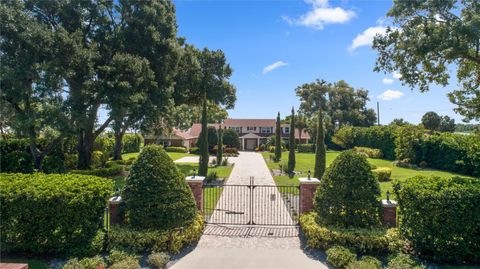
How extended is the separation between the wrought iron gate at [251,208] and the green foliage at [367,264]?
11.2 feet

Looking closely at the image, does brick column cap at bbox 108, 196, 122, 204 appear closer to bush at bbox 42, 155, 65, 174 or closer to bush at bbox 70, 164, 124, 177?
bush at bbox 70, 164, 124, 177

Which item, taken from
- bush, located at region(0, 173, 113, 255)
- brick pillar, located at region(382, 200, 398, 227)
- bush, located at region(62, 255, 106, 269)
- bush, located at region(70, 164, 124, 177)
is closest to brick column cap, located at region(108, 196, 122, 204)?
bush, located at region(0, 173, 113, 255)

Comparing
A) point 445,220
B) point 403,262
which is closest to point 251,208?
point 403,262

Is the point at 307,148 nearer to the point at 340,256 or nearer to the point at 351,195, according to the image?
the point at 351,195

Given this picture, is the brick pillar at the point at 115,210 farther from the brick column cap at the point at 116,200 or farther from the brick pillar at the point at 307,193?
the brick pillar at the point at 307,193

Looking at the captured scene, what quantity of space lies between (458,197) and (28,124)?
58.0 ft

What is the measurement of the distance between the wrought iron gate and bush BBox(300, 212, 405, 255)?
2.27 m

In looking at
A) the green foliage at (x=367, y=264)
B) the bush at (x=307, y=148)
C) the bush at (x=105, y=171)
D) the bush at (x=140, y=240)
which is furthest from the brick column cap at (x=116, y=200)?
the bush at (x=307, y=148)

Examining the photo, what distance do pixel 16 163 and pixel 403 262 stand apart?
1984cm

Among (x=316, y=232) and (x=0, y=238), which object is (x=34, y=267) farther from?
(x=316, y=232)

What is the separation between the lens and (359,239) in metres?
7.30

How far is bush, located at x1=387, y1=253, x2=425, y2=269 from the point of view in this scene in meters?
6.32

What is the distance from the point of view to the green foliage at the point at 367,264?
633cm

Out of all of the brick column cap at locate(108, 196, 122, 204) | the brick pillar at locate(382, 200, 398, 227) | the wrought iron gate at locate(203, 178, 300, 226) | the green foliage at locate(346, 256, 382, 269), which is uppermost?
the brick column cap at locate(108, 196, 122, 204)
